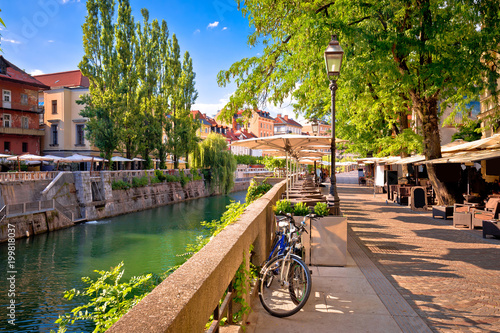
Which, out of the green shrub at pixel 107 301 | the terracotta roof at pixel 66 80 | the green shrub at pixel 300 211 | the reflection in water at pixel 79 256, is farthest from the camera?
the terracotta roof at pixel 66 80

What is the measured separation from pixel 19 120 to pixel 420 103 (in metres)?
41.1

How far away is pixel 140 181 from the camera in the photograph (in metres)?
34.8

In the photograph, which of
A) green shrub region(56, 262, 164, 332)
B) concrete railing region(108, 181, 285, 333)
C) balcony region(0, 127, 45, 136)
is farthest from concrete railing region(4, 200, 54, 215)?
concrete railing region(108, 181, 285, 333)

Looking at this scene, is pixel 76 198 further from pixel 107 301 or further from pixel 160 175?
pixel 107 301

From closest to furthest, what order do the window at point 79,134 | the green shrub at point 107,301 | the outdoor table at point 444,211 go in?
the green shrub at point 107,301 < the outdoor table at point 444,211 < the window at point 79,134

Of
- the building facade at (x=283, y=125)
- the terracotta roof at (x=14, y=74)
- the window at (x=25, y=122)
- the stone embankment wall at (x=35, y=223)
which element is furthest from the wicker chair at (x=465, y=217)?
the building facade at (x=283, y=125)

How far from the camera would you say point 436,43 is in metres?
12.1

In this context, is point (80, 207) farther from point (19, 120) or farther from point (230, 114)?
point (230, 114)

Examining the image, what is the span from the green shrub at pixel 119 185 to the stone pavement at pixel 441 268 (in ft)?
80.1

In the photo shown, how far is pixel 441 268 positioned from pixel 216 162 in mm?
39941

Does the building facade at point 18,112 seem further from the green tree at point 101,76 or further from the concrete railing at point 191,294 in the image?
the concrete railing at point 191,294

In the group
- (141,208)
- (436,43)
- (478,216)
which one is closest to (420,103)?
(436,43)

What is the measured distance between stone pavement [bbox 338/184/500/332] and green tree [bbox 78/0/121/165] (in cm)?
2525

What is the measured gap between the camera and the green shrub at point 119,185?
31.6 meters
